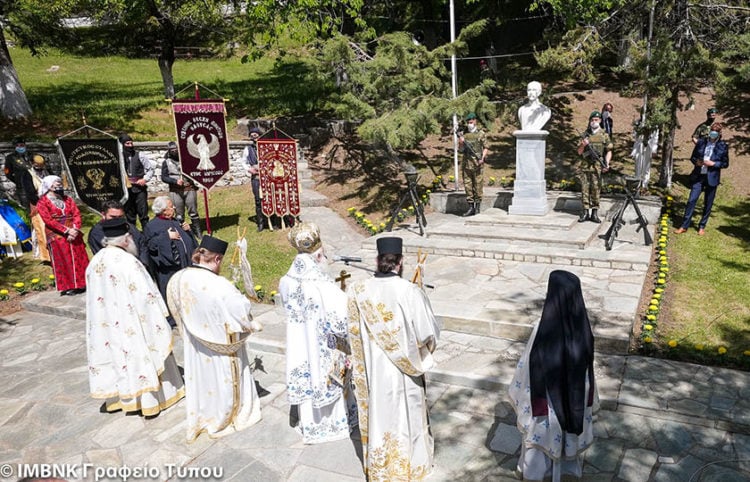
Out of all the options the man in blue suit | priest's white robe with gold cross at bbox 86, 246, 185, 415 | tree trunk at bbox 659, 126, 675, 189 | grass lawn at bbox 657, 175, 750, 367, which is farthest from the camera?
tree trunk at bbox 659, 126, 675, 189

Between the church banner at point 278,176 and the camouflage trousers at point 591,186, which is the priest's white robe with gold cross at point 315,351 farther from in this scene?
the camouflage trousers at point 591,186

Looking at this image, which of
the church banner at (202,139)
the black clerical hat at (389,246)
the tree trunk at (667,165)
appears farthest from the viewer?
the tree trunk at (667,165)

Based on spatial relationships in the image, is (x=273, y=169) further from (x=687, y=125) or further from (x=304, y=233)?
(x=687, y=125)

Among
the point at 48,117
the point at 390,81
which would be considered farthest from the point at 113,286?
the point at 48,117

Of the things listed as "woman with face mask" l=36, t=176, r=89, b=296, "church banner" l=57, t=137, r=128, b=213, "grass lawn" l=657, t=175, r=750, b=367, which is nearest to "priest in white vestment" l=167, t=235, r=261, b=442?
"grass lawn" l=657, t=175, r=750, b=367

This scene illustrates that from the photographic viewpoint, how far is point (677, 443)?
4176 mm

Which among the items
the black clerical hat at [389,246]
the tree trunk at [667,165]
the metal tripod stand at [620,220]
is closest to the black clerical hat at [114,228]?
the black clerical hat at [389,246]

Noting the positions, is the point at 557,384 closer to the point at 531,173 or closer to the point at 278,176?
the point at 531,173

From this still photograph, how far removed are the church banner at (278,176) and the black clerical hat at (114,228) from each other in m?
6.33

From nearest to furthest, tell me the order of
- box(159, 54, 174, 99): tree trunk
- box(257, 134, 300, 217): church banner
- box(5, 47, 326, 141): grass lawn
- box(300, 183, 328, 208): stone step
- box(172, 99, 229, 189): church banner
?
box(172, 99, 229, 189): church banner → box(257, 134, 300, 217): church banner → box(300, 183, 328, 208): stone step → box(5, 47, 326, 141): grass lawn → box(159, 54, 174, 99): tree trunk

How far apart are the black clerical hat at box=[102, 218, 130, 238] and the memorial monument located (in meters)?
8.05

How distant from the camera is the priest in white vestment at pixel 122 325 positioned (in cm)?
479

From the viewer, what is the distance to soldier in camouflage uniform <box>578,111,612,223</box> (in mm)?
9852

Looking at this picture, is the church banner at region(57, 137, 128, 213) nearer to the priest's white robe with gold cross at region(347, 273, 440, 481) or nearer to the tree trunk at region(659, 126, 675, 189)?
the priest's white robe with gold cross at region(347, 273, 440, 481)
